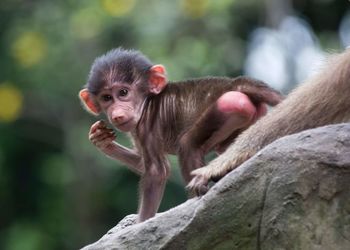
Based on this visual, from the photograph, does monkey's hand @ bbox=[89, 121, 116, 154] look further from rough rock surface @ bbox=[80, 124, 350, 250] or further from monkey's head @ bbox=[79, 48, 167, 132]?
rough rock surface @ bbox=[80, 124, 350, 250]

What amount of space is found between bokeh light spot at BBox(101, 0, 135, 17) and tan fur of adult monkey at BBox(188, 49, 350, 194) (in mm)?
5808

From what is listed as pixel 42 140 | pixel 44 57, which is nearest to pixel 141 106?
pixel 44 57

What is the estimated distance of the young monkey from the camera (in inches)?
261

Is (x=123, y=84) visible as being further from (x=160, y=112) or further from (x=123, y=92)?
(x=160, y=112)

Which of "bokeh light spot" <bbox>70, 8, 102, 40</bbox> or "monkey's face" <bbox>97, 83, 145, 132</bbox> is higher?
"bokeh light spot" <bbox>70, 8, 102, 40</bbox>

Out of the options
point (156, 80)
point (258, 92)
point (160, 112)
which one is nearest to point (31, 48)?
point (156, 80)

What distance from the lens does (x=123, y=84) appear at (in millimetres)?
6992

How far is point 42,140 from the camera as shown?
13820mm

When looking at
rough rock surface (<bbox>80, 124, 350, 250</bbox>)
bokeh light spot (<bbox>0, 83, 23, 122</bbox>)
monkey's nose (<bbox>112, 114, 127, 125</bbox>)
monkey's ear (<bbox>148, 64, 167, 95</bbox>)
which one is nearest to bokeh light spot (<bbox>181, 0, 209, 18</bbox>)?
bokeh light spot (<bbox>0, 83, 23, 122</bbox>)

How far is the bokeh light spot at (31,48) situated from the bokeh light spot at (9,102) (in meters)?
0.38

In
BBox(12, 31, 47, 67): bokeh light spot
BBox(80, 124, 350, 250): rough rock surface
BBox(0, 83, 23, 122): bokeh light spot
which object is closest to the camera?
BBox(80, 124, 350, 250): rough rock surface

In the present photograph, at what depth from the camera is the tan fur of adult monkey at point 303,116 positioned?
6.06 m

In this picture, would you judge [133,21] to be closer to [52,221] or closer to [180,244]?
[52,221]

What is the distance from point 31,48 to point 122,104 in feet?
19.3
